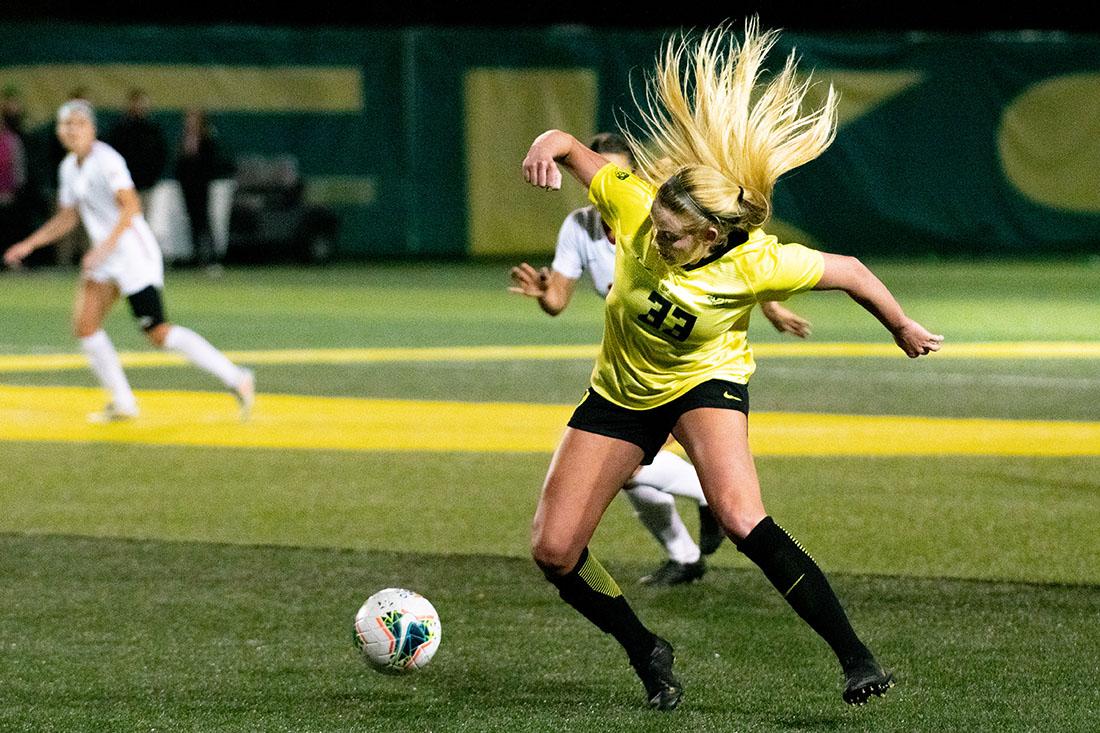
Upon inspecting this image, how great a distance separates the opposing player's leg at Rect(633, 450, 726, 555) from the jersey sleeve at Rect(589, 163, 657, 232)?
A: 1900mm

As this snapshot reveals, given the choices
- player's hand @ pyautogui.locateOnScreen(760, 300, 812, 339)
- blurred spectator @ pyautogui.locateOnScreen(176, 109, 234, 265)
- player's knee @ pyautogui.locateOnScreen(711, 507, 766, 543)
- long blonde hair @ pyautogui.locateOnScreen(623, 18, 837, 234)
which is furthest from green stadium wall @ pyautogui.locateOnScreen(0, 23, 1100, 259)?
player's knee @ pyautogui.locateOnScreen(711, 507, 766, 543)

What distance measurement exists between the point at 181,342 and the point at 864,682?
8.03 meters

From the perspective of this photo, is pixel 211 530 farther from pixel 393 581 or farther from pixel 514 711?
pixel 514 711

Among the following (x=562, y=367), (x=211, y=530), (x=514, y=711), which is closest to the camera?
(x=514, y=711)

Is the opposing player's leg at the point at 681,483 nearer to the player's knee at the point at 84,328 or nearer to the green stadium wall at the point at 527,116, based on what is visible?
the player's knee at the point at 84,328

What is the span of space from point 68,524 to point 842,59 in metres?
23.0

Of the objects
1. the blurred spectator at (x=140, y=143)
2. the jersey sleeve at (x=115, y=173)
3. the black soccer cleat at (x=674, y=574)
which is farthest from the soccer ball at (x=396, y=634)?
the blurred spectator at (x=140, y=143)

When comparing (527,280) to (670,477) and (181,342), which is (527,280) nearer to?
(670,477)

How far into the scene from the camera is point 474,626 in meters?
7.45

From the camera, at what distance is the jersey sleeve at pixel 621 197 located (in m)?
6.34

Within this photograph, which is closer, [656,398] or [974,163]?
[656,398]

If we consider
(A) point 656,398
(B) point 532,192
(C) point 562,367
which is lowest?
(B) point 532,192

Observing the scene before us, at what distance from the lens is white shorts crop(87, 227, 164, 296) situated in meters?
12.8

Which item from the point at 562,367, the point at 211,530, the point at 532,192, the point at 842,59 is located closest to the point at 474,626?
the point at 211,530
